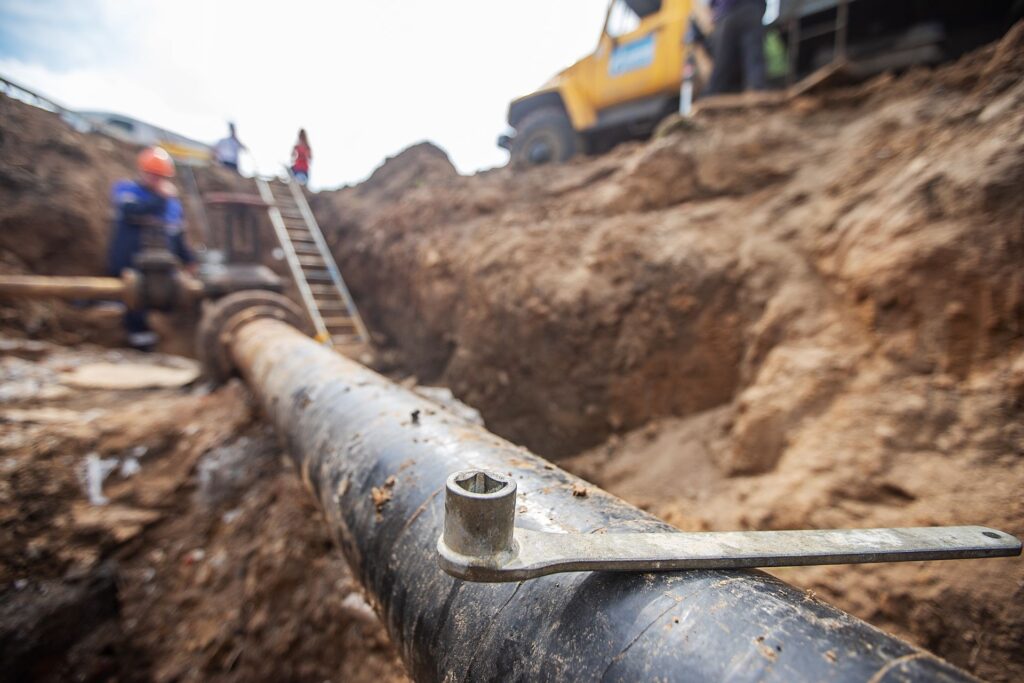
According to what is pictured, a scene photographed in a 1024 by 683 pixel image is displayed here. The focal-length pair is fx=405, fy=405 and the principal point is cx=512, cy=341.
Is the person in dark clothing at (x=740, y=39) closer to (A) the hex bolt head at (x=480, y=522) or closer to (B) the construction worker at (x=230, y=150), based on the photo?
(A) the hex bolt head at (x=480, y=522)

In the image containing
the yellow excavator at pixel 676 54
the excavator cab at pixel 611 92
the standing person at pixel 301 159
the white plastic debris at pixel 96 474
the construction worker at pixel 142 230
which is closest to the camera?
the white plastic debris at pixel 96 474

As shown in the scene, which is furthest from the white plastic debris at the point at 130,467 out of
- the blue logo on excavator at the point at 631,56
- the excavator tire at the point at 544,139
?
the blue logo on excavator at the point at 631,56

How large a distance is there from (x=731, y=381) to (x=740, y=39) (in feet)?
12.5

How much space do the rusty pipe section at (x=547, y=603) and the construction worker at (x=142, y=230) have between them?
21.3 ft

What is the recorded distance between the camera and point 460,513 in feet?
1.72

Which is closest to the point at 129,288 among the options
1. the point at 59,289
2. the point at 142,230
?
the point at 59,289

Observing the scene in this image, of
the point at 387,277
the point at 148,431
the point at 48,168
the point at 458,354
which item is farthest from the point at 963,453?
the point at 48,168

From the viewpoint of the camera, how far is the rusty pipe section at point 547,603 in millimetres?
477

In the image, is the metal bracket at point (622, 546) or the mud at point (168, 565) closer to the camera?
the metal bracket at point (622, 546)

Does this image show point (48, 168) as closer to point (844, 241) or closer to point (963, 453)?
point (844, 241)

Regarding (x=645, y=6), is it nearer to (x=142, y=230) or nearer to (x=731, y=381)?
(x=731, y=381)

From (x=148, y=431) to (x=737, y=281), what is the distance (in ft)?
14.6

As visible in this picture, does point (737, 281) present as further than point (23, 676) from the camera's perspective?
Yes

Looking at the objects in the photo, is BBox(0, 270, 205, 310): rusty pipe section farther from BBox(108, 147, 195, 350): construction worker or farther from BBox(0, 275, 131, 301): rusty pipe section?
BBox(108, 147, 195, 350): construction worker
